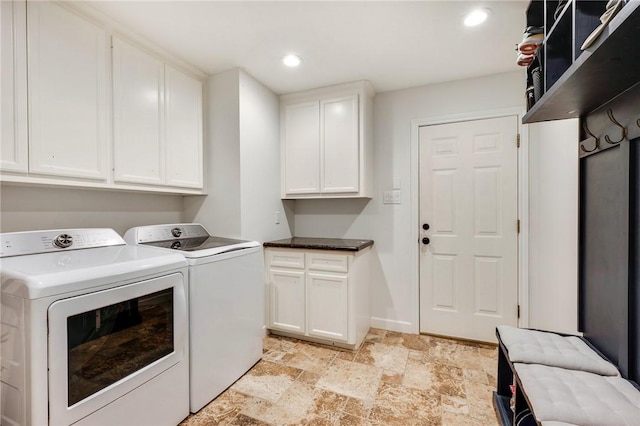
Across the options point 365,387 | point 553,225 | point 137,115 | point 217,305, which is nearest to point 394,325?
point 365,387

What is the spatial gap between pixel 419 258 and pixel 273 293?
1.45 m

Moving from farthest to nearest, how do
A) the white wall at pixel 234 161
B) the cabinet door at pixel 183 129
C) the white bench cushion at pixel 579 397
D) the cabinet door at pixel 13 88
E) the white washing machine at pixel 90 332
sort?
the white wall at pixel 234 161, the cabinet door at pixel 183 129, the cabinet door at pixel 13 88, the white washing machine at pixel 90 332, the white bench cushion at pixel 579 397

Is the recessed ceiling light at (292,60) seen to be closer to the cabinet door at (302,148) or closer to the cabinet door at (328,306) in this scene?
the cabinet door at (302,148)

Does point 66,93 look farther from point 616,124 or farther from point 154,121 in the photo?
point 616,124


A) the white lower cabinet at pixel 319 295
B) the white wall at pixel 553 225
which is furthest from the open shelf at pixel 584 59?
the white lower cabinet at pixel 319 295

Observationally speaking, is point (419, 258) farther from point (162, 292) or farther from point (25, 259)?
point (25, 259)

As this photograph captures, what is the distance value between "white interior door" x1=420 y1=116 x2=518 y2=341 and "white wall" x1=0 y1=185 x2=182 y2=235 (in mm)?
2417

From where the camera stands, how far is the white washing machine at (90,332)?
109 centimetres

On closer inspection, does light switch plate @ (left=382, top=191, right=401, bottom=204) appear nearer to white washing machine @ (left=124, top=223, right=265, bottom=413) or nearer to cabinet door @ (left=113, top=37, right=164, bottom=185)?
white washing machine @ (left=124, top=223, right=265, bottom=413)

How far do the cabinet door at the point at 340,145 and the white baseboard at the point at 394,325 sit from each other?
1369 millimetres

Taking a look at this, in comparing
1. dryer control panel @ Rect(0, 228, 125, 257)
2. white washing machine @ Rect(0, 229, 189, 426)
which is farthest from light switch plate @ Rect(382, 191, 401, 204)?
dryer control panel @ Rect(0, 228, 125, 257)

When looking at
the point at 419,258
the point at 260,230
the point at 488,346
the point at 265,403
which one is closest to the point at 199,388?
the point at 265,403

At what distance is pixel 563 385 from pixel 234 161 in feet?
7.78

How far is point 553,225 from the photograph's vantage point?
194cm
